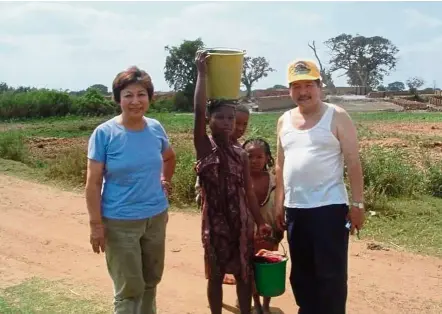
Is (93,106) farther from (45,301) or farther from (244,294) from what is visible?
(244,294)

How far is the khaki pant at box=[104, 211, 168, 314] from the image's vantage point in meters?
2.83

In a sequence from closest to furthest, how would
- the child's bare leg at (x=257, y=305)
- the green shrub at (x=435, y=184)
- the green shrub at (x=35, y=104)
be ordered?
the child's bare leg at (x=257, y=305) → the green shrub at (x=435, y=184) → the green shrub at (x=35, y=104)

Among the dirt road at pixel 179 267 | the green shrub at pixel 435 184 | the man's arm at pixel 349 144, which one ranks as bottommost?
the dirt road at pixel 179 267

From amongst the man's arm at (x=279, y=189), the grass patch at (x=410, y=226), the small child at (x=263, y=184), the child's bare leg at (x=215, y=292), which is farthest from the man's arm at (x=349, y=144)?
the grass patch at (x=410, y=226)

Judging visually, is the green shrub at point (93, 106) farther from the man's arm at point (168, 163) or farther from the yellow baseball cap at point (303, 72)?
the yellow baseball cap at point (303, 72)

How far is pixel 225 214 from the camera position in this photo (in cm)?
306

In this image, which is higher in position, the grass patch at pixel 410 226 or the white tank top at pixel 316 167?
the white tank top at pixel 316 167

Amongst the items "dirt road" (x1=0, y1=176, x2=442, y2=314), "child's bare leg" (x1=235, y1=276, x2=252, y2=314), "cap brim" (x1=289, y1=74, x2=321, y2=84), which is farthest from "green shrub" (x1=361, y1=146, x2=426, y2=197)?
"cap brim" (x1=289, y1=74, x2=321, y2=84)

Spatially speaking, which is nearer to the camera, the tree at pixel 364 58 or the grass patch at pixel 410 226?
the grass patch at pixel 410 226

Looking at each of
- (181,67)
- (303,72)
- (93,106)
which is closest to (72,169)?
(303,72)

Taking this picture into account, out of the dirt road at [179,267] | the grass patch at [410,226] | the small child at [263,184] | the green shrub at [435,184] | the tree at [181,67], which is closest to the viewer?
the small child at [263,184]

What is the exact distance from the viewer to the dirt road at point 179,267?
3854 mm

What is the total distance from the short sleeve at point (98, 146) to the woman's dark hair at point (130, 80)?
0.69ft

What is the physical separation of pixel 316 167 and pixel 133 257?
3.34 ft
